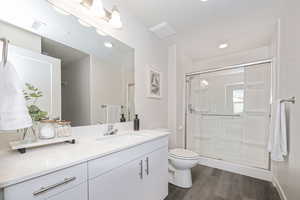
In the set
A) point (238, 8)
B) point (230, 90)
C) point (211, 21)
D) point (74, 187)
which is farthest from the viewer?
point (230, 90)

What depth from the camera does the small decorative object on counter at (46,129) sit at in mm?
926

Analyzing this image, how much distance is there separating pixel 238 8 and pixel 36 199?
2354mm

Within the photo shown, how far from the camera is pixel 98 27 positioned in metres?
1.39

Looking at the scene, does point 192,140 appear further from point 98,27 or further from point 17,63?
point 17,63

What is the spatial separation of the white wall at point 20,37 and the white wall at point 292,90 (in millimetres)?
2102

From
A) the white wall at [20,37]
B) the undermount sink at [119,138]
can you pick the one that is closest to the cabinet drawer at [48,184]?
the undermount sink at [119,138]

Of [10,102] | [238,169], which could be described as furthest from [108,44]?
[238,169]

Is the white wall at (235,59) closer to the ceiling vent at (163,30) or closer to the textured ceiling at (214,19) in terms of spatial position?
the textured ceiling at (214,19)

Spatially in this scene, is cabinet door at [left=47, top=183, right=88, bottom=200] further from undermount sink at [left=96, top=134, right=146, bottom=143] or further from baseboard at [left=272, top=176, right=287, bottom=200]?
baseboard at [left=272, top=176, right=287, bottom=200]

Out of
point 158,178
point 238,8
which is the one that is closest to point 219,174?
point 158,178

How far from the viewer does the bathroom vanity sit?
543 millimetres

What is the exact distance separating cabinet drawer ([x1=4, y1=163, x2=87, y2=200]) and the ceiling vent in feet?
6.40

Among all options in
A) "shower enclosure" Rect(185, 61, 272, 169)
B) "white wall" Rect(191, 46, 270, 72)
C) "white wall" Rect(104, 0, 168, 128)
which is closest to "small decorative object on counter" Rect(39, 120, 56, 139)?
"white wall" Rect(104, 0, 168, 128)

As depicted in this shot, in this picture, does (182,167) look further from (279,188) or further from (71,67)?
(71,67)
